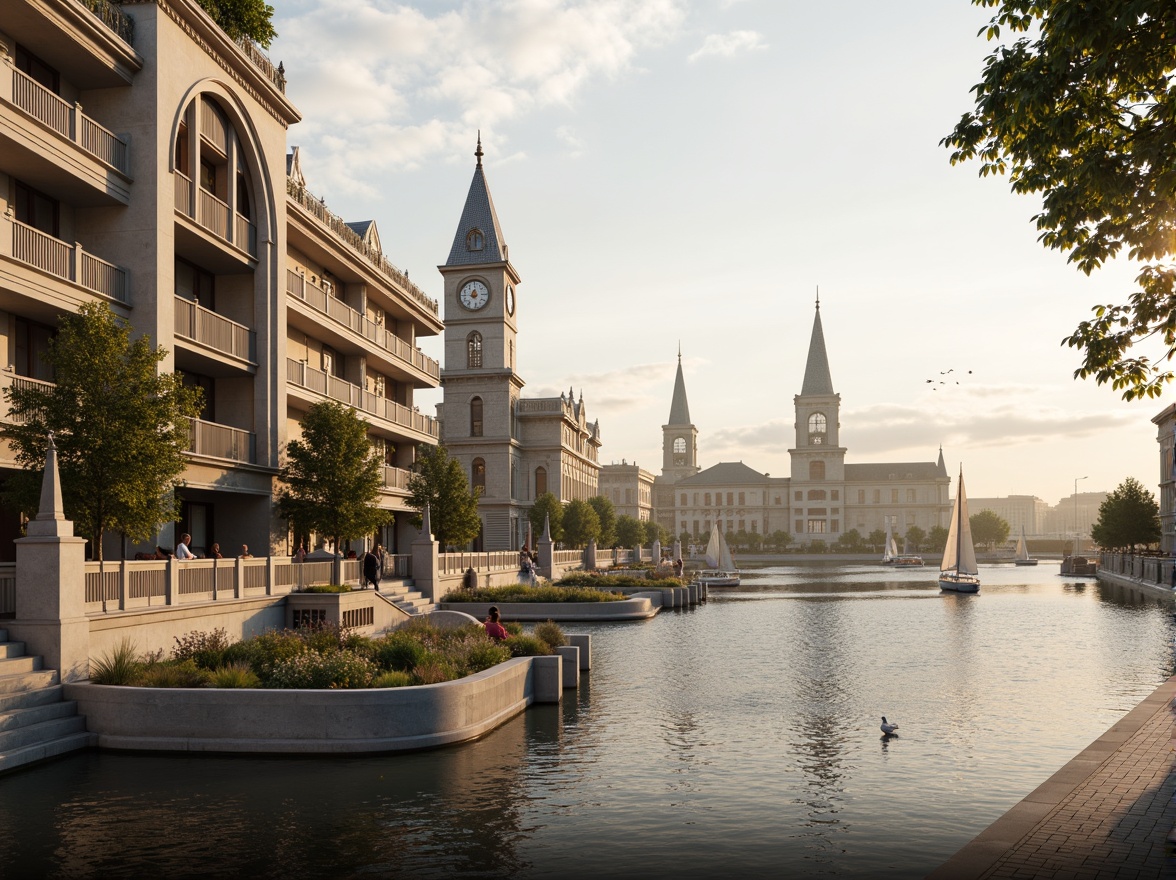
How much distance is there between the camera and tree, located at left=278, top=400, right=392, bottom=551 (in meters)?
32.9

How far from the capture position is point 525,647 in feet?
72.3

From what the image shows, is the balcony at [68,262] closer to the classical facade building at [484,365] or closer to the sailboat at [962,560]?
the sailboat at [962,560]

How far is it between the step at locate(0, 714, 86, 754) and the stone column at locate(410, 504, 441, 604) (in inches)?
882

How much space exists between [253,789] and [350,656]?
13.5 ft

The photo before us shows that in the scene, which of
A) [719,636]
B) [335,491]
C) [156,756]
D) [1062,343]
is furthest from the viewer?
[719,636]

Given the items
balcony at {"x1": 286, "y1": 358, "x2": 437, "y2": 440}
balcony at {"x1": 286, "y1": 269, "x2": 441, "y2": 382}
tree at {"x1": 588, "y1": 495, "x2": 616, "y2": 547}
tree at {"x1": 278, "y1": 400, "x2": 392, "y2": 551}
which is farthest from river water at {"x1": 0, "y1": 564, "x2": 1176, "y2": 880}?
tree at {"x1": 588, "y1": 495, "x2": 616, "y2": 547}

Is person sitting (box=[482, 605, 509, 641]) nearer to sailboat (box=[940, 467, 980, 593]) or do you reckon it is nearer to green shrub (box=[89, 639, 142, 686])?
green shrub (box=[89, 639, 142, 686])

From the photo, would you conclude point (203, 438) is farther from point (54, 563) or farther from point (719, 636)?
point (719, 636)

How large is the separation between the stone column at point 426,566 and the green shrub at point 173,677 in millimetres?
21172

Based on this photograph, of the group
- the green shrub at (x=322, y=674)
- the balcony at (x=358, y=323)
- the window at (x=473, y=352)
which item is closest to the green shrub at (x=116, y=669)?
the green shrub at (x=322, y=674)

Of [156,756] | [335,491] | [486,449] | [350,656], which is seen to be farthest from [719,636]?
[486,449]

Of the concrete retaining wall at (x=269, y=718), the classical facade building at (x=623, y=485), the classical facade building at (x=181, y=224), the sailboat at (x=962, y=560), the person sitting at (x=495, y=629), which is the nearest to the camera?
the concrete retaining wall at (x=269, y=718)

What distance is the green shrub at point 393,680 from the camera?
56.0 ft

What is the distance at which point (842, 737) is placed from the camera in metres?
17.5
